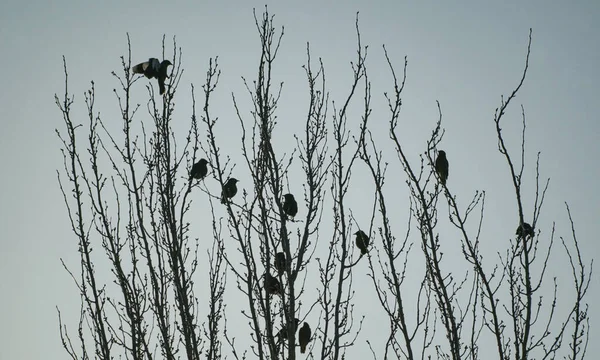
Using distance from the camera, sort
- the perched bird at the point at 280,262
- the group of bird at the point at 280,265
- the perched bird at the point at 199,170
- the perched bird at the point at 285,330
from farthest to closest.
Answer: the perched bird at the point at 199,170, the perched bird at the point at 280,262, the group of bird at the point at 280,265, the perched bird at the point at 285,330

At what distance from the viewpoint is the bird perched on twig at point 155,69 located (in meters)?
5.18

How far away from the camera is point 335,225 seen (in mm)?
4168

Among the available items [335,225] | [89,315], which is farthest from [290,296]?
[89,315]

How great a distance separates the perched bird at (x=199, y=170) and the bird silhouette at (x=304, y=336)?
1552 millimetres

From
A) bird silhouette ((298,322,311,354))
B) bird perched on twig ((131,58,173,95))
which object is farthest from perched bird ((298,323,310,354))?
bird perched on twig ((131,58,173,95))

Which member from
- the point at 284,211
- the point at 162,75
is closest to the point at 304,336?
the point at 284,211

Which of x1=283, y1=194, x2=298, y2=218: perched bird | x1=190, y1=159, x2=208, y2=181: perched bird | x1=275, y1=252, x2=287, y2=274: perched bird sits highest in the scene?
x1=190, y1=159, x2=208, y2=181: perched bird

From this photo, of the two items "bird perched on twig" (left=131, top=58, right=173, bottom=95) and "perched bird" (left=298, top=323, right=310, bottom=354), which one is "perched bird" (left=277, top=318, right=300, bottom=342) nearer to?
"perched bird" (left=298, top=323, right=310, bottom=354)

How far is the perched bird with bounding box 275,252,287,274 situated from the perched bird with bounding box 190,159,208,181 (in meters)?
1.11

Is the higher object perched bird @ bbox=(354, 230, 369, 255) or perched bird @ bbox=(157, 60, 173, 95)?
perched bird @ bbox=(157, 60, 173, 95)

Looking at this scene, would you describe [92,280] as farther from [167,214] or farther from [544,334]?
[544,334]

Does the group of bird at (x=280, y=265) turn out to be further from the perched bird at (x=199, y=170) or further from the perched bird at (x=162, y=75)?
the perched bird at (x=162, y=75)

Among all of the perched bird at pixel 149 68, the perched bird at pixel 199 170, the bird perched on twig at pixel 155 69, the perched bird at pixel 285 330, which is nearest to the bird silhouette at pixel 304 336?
the perched bird at pixel 285 330

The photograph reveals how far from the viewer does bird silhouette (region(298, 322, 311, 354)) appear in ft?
14.7
